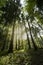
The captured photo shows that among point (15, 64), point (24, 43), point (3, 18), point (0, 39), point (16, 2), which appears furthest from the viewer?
point (24, 43)

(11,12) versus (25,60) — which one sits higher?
(11,12)

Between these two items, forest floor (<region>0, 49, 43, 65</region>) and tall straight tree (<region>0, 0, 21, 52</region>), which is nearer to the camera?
forest floor (<region>0, 49, 43, 65</region>)

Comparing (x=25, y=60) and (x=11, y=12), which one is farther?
(x=11, y=12)

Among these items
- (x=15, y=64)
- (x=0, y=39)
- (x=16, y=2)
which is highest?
(x=16, y=2)

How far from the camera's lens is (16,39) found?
132 ft

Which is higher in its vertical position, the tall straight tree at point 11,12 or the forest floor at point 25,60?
the tall straight tree at point 11,12

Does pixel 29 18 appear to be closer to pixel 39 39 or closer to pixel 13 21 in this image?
pixel 13 21

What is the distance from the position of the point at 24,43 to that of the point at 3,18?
2110cm

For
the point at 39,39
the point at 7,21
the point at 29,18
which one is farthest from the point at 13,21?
the point at 39,39

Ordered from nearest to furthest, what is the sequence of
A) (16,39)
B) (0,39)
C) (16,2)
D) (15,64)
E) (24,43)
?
(15,64), (16,2), (0,39), (16,39), (24,43)

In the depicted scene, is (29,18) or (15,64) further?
(29,18)

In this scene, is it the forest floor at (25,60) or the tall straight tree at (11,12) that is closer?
the forest floor at (25,60)

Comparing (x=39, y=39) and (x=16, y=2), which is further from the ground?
(x=16, y=2)

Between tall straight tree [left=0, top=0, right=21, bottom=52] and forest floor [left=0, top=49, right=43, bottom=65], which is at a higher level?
tall straight tree [left=0, top=0, right=21, bottom=52]
